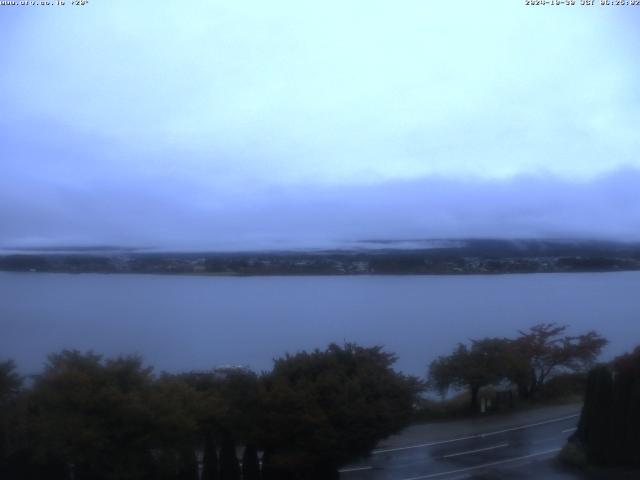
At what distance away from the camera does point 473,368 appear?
22.8 meters

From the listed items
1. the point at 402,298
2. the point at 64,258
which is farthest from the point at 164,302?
the point at 402,298

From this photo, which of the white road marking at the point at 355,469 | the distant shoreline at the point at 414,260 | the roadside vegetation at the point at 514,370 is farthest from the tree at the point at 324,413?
the roadside vegetation at the point at 514,370

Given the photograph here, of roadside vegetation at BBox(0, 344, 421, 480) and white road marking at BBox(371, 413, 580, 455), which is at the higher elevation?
roadside vegetation at BBox(0, 344, 421, 480)

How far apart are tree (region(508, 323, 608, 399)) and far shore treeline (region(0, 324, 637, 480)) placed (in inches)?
357

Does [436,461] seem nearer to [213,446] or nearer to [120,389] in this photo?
[213,446]

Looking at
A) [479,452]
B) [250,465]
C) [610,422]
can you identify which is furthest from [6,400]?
[610,422]

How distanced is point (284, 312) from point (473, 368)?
621 cm

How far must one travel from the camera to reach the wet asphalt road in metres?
15.0

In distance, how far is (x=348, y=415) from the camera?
13.5 meters

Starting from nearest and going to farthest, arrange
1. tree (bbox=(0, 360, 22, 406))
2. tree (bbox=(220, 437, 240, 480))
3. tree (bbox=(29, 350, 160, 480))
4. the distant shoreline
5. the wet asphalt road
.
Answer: tree (bbox=(29, 350, 160, 480))
tree (bbox=(0, 360, 22, 406))
tree (bbox=(220, 437, 240, 480))
the wet asphalt road
the distant shoreline

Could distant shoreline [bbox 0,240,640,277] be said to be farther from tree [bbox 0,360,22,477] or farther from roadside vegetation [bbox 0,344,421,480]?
tree [bbox 0,360,22,477]

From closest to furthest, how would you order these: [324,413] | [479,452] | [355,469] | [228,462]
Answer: [324,413]
[228,462]
[355,469]
[479,452]

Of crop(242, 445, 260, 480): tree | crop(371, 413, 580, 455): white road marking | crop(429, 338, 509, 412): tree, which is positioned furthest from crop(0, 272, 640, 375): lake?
crop(242, 445, 260, 480): tree

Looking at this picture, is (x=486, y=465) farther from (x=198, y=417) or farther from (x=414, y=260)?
(x=414, y=260)
